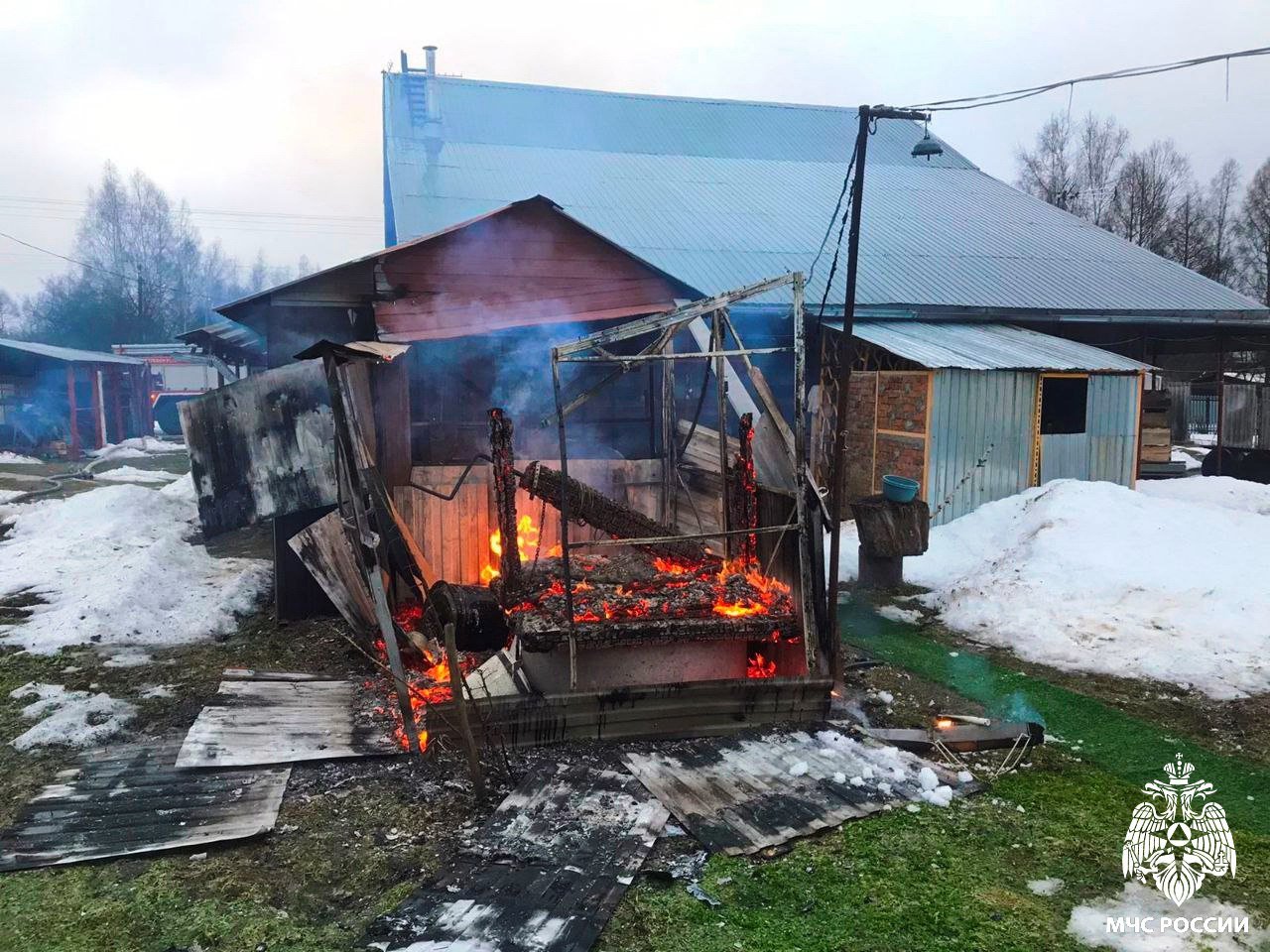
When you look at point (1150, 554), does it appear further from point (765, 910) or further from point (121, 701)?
point (121, 701)

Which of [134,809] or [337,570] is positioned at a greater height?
[337,570]

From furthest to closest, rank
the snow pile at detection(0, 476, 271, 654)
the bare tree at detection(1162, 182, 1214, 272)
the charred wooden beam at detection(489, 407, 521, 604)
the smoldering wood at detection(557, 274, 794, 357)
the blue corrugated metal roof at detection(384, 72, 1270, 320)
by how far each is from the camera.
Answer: the bare tree at detection(1162, 182, 1214, 272), the blue corrugated metal roof at detection(384, 72, 1270, 320), the snow pile at detection(0, 476, 271, 654), the charred wooden beam at detection(489, 407, 521, 604), the smoldering wood at detection(557, 274, 794, 357)

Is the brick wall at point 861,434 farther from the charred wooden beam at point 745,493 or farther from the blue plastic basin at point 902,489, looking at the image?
the charred wooden beam at point 745,493

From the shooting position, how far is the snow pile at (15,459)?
2575 centimetres

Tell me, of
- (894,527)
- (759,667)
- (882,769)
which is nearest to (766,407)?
(759,667)

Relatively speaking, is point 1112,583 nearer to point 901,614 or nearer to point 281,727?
point 901,614

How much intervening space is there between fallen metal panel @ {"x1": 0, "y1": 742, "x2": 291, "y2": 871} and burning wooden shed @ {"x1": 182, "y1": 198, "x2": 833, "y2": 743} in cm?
140

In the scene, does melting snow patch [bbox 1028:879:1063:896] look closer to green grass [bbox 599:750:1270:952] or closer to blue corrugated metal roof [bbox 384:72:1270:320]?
green grass [bbox 599:750:1270:952]

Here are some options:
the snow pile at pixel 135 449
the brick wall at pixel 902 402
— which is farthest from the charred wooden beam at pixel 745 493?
the snow pile at pixel 135 449

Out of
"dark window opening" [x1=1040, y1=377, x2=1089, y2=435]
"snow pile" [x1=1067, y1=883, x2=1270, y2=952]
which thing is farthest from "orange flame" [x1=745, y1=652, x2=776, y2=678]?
"dark window opening" [x1=1040, y1=377, x2=1089, y2=435]

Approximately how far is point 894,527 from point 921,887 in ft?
23.2

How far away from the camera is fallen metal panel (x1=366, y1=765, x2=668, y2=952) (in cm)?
429

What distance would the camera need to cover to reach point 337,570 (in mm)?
9133

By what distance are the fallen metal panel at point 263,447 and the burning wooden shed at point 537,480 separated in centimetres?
2
